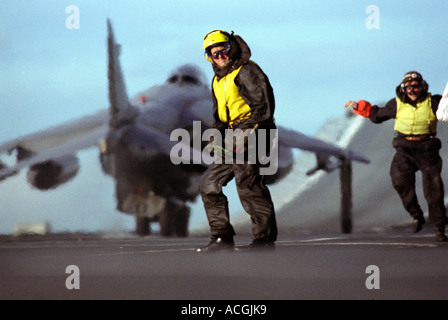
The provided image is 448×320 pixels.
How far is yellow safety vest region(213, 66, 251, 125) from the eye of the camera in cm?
642

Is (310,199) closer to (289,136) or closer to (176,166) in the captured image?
(289,136)

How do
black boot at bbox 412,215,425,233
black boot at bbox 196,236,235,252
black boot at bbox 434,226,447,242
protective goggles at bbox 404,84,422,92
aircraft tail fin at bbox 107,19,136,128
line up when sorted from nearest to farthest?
black boot at bbox 196,236,235,252 → black boot at bbox 434,226,447,242 → protective goggles at bbox 404,84,422,92 → black boot at bbox 412,215,425,233 → aircraft tail fin at bbox 107,19,136,128

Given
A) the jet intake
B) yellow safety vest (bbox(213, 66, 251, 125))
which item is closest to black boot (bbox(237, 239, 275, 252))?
yellow safety vest (bbox(213, 66, 251, 125))

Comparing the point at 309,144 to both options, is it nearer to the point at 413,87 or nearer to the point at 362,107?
the point at 362,107

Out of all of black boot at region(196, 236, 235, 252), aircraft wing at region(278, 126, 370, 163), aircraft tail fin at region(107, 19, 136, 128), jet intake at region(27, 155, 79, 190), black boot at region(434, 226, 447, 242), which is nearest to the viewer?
black boot at region(196, 236, 235, 252)

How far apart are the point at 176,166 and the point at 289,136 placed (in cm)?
369

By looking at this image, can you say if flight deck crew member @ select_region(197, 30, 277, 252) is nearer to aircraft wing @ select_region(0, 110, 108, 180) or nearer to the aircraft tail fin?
the aircraft tail fin

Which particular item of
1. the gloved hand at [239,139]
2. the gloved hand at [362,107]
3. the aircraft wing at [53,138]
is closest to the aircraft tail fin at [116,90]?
the aircraft wing at [53,138]

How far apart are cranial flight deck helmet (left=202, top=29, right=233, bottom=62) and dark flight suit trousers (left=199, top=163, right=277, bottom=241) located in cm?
99

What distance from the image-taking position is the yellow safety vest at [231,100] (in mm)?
6422

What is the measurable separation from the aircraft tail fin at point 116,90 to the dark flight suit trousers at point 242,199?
9621mm

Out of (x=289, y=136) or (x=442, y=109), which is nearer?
(x=442, y=109)

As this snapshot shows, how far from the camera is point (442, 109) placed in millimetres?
5707
